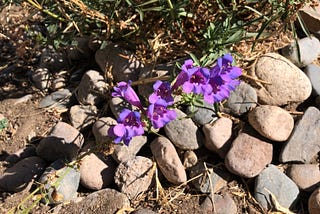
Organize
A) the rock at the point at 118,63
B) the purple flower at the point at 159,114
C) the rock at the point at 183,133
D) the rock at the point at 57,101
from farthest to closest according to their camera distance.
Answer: the rock at the point at 57,101, the rock at the point at 118,63, the rock at the point at 183,133, the purple flower at the point at 159,114

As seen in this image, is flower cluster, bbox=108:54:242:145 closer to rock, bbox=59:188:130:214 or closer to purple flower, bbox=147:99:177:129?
purple flower, bbox=147:99:177:129

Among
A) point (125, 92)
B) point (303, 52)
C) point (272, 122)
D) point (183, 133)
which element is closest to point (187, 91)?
point (125, 92)

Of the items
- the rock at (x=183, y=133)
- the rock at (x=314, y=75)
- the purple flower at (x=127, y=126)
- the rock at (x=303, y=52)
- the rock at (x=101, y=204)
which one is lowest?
the rock at (x=101, y=204)

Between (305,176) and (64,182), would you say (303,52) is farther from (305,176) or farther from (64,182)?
(64,182)

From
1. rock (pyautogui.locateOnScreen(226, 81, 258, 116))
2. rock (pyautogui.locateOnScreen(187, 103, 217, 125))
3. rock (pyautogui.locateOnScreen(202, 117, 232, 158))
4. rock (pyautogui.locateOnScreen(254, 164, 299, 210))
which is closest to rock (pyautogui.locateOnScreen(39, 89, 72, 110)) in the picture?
rock (pyautogui.locateOnScreen(187, 103, 217, 125))

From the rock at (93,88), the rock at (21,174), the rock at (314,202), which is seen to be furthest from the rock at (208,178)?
the rock at (21,174)

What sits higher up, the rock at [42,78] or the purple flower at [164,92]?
the purple flower at [164,92]

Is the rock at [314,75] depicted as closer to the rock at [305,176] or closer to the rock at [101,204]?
the rock at [305,176]
